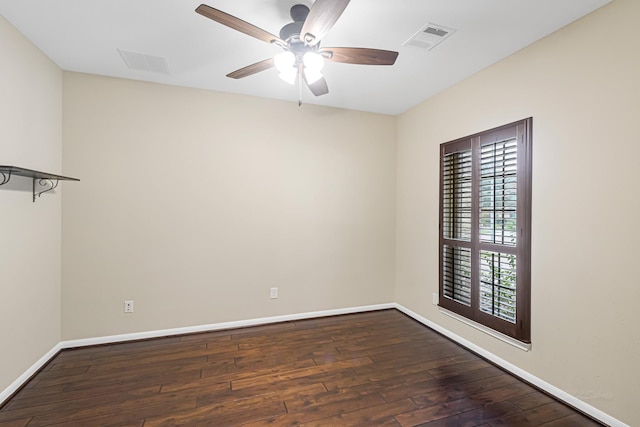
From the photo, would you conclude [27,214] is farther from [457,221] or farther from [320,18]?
[457,221]

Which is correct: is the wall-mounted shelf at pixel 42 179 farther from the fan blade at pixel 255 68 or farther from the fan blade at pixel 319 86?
the fan blade at pixel 319 86

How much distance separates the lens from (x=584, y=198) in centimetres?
193

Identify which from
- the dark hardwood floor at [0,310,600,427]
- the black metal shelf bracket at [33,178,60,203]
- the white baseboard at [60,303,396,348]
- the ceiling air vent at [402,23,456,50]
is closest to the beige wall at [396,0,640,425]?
the dark hardwood floor at [0,310,600,427]

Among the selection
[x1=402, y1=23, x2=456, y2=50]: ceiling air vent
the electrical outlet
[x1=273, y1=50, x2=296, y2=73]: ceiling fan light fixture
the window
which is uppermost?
[x1=402, y1=23, x2=456, y2=50]: ceiling air vent

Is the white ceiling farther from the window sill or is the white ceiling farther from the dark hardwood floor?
the dark hardwood floor

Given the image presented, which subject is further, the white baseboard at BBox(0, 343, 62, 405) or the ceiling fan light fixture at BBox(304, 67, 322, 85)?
the white baseboard at BBox(0, 343, 62, 405)

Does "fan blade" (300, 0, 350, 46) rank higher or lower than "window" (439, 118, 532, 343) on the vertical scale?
higher

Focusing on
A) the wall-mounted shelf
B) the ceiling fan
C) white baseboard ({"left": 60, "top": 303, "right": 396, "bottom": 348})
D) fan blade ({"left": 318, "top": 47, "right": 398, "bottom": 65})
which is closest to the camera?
the ceiling fan

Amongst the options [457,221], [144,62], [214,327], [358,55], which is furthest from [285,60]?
[214,327]

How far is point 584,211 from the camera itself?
1.93m

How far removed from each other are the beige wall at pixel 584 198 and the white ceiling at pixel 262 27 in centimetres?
23

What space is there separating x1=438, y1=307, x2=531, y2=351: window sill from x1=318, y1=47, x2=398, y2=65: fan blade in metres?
2.39

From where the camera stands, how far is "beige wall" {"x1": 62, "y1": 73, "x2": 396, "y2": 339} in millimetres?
2793

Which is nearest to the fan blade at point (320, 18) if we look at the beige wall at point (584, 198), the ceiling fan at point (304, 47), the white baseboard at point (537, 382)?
the ceiling fan at point (304, 47)
